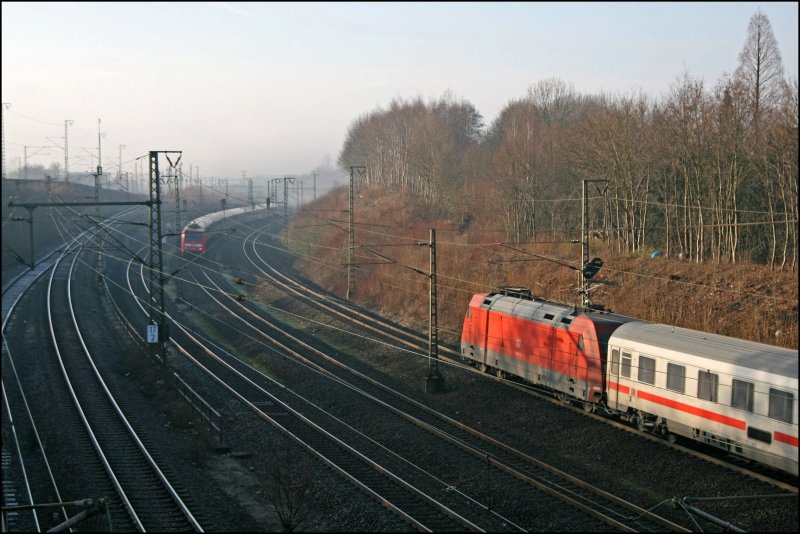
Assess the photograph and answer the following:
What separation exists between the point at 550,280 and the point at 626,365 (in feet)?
48.2

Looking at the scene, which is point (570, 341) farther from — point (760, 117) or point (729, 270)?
point (760, 117)

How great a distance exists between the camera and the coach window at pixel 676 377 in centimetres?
1560

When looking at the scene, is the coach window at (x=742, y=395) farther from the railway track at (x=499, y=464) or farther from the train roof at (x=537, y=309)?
the train roof at (x=537, y=309)

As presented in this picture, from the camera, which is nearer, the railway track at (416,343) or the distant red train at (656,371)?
the distant red train at (656,371)

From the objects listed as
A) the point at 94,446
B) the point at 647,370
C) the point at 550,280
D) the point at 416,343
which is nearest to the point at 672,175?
the point at 550,280

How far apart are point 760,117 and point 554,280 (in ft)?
33.1

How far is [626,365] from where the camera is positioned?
17.2 m

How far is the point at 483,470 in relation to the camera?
15.6m

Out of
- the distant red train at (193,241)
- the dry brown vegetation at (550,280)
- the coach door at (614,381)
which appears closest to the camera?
the coach door at (614,381)

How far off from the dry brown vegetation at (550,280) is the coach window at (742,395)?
622 centimetres

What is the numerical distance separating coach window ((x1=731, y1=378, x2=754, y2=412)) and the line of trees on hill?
4.93 metres

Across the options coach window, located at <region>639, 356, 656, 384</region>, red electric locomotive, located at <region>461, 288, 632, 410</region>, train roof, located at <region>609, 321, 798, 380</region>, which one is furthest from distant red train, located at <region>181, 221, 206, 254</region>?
coach window, located at <region>639, 356, 656, 384</region>

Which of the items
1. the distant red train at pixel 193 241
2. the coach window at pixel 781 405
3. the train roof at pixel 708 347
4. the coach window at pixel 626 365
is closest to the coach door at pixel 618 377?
the coach window at pixel 626 365

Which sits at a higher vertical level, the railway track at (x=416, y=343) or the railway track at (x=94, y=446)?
the railway track at (x=416, y=343)
